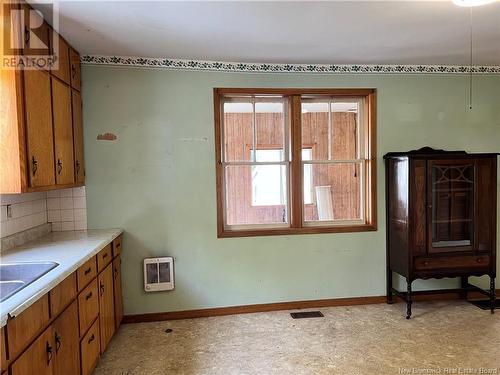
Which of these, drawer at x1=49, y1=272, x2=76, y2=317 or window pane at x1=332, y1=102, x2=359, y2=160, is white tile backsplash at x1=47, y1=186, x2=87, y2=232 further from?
window pane at x1=332, y1=102, x2=359, y2=160

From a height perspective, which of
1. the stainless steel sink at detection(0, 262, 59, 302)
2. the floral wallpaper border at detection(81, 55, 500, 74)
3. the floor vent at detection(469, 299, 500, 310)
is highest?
the floral wallpaper border at detection(81, 55, 500, 74)

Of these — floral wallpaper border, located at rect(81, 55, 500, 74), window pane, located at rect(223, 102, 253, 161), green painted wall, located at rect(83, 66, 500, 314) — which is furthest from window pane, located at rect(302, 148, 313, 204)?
floral wallpaper border, located at rect(81, 55, 500, 74)

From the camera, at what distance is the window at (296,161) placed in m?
3.45

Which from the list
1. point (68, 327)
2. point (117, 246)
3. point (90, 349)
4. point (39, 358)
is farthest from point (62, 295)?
point (117, 246)

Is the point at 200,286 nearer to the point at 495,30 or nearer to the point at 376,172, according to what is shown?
the point at 376,172

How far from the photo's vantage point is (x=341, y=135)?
3.61m

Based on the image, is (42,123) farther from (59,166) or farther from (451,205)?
(451,205)

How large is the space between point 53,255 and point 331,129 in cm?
262

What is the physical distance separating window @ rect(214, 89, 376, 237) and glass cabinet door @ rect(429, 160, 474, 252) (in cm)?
55

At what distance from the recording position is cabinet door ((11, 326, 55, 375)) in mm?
1422

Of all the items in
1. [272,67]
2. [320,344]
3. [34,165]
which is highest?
[272,67]

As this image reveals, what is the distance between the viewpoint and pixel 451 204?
129 inches

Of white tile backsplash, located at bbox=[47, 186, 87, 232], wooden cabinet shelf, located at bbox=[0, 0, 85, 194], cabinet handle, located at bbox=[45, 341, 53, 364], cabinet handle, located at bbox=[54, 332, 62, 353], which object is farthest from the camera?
white tile backsplash, located at bbox=[47, 186, 87, 232]

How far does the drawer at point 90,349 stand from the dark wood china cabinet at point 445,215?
257cm
